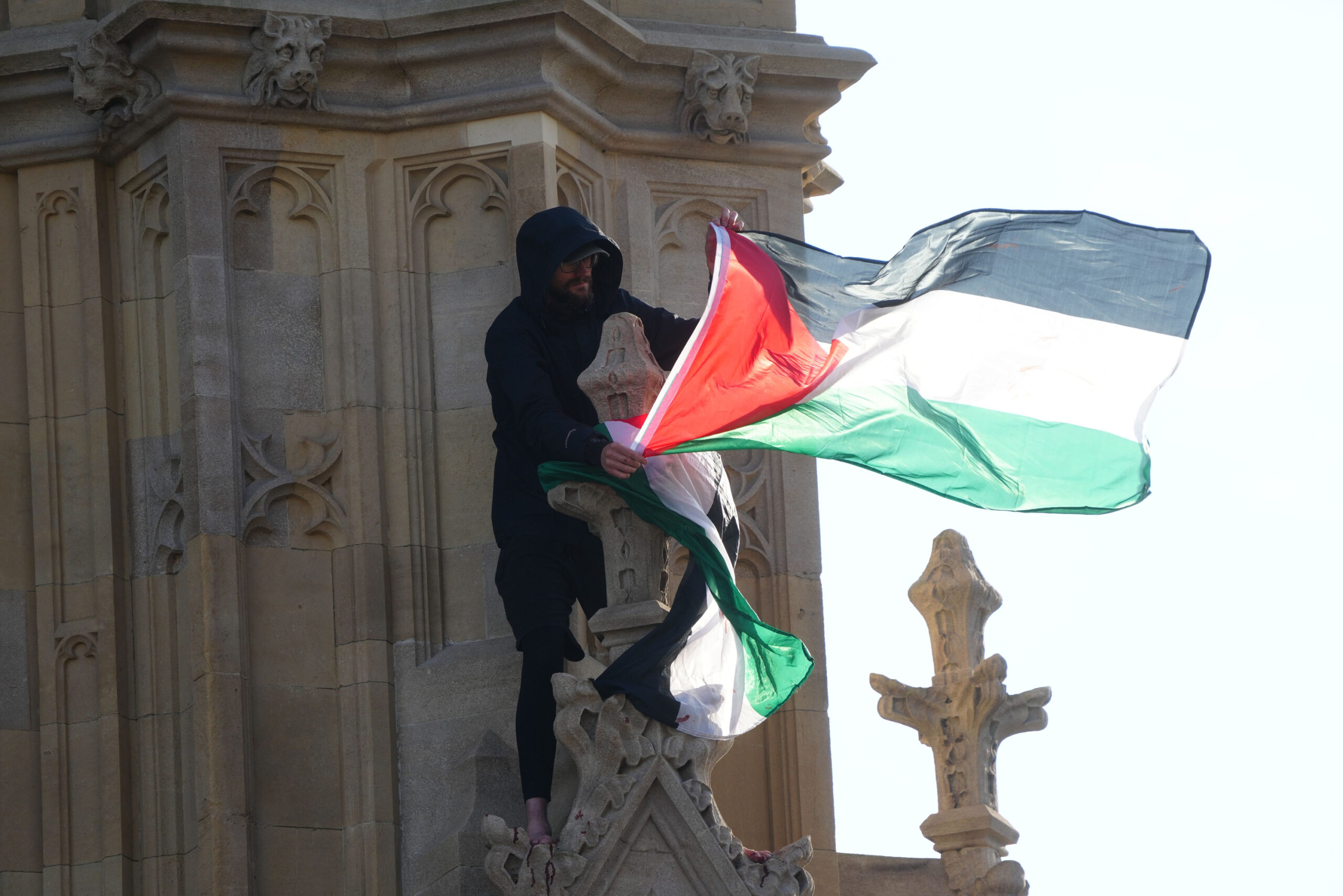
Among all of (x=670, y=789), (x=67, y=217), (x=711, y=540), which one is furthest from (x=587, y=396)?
(x=67, y=217)

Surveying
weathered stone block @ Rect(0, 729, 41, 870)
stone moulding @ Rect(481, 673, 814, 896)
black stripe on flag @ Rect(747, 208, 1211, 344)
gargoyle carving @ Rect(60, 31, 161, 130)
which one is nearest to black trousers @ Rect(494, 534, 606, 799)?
stone moulding @ Rect(481, 673, 814, 896)

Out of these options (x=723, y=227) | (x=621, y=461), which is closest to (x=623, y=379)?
(x=621, y=461)

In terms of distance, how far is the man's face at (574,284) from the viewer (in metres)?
12.4

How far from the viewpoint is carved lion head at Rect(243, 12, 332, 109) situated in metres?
13.1

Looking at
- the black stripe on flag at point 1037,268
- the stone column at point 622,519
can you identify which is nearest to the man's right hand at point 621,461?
the stone column at point 622,519

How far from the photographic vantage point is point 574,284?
12453 millimetres

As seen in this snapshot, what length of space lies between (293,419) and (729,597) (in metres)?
2.34

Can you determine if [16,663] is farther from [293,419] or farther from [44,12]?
[44,12]

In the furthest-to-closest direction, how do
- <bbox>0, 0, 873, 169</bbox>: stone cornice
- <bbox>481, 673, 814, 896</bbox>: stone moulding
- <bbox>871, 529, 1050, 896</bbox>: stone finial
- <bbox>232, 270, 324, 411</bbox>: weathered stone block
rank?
<bbox>871, 529, 1050, 896</bbox>: stone finial < <bbox>0, 0, 873, 169</bbox>: stone cornice < <bbox>232, 270, 324, 411</bbox>: weathered stone block < <bbox>481, 673, 814, 896</bbox>: stone moulding

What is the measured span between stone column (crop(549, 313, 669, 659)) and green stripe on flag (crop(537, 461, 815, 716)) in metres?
0.05

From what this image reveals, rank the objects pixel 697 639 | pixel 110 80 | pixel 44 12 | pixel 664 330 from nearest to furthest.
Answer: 1. pixel 697 639
2. pixel 664 330
3. pixel 110 80
4. pixel 44 12

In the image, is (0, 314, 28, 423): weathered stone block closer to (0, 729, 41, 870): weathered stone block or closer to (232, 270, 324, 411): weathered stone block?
(232, 270, 324, 411): weathered stone block

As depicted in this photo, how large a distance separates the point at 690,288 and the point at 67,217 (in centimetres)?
287

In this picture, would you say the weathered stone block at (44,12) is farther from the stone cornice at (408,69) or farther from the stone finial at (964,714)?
the stone finial at (964,714)
